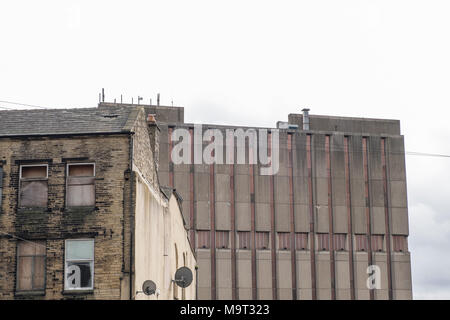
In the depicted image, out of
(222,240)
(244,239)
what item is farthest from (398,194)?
(222,240)

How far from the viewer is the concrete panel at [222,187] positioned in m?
77.9

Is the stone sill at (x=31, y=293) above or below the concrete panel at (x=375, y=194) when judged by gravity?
below

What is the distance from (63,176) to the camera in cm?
3070

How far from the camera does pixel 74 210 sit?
30281 mm

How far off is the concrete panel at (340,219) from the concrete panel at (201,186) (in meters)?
13.2

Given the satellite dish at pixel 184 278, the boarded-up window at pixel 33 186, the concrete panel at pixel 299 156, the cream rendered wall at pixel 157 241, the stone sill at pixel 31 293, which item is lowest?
the stone sill at pixel 31 293

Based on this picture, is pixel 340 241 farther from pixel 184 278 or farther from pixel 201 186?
pixel 184 278

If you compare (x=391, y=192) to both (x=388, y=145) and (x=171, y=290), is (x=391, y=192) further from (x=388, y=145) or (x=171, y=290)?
(x=171, y=290)

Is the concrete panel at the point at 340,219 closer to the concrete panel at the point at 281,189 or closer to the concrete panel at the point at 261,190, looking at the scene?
the concrete panel at the point at 281,189

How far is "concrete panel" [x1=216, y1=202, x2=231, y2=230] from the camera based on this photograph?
254ft

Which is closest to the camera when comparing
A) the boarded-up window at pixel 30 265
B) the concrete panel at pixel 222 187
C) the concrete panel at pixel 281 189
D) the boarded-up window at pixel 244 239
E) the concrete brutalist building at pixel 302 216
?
the boarded-up window at pixel 30 265

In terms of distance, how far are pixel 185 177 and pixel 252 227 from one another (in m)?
8.12

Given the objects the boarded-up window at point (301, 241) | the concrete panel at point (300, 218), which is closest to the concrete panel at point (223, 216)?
the concrete panel at point (300, 218)
